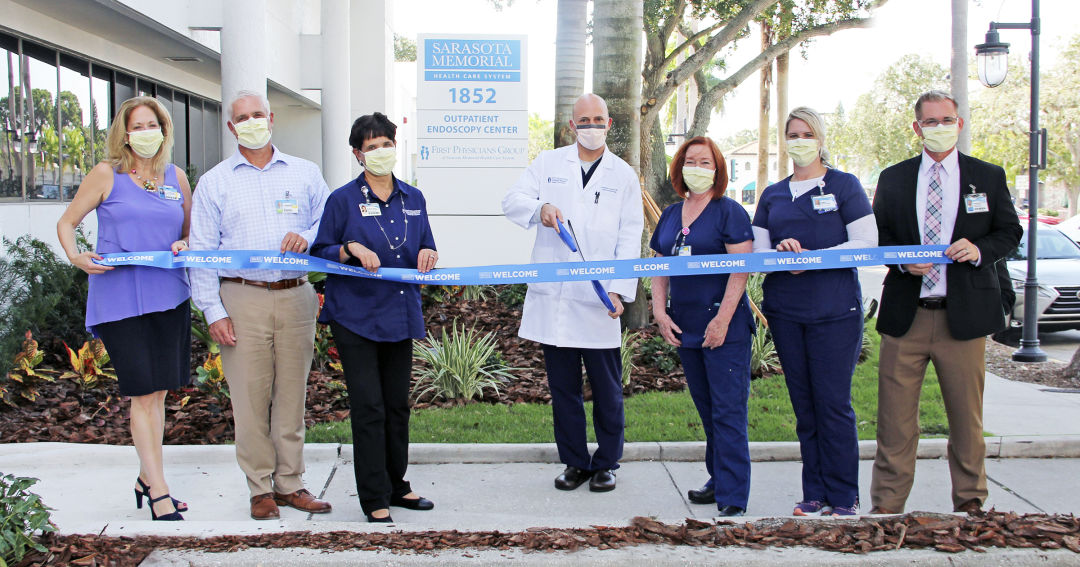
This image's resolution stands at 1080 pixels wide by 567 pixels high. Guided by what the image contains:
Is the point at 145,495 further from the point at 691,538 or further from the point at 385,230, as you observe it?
the point at 691,538

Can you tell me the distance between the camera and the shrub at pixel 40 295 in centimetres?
753

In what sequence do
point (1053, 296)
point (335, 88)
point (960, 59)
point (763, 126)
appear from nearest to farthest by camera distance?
point (1053, 296) < point (960, 59) < point (335, 88) < point (763, 126)

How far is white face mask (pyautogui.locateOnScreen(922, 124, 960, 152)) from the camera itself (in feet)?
14.6

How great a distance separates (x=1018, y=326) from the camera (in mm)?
12891

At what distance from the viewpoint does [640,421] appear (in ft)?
22.0

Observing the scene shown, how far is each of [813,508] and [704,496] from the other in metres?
0.64

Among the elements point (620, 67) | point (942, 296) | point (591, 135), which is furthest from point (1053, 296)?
point (591, 135)

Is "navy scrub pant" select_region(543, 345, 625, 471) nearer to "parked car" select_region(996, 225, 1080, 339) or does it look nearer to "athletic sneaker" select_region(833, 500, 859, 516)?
"athletic sneaker" select_region(833, 500, 859, 516)

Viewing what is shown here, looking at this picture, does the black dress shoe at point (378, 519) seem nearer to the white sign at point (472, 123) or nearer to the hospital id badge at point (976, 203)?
the hospital id badge at point (976, 203)

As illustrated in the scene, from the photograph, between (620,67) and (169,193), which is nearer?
(169,193)

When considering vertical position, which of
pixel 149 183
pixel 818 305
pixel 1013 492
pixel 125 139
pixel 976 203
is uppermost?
pixel 125 139

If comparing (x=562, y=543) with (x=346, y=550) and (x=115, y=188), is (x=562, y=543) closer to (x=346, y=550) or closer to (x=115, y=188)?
(x=346, y=550)

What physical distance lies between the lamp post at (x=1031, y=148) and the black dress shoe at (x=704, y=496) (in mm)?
8070

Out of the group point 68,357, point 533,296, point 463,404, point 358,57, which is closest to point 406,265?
point 533,296
